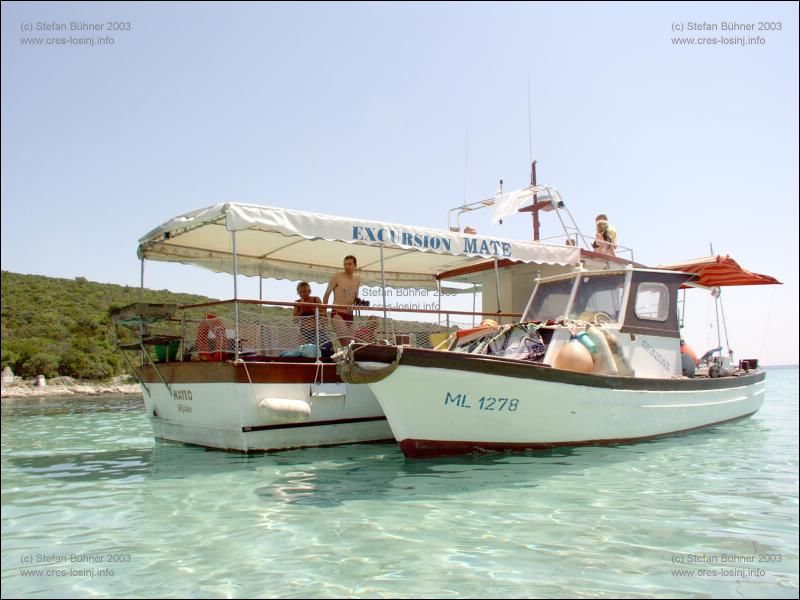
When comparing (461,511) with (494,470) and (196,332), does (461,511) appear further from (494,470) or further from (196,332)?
(196,332)

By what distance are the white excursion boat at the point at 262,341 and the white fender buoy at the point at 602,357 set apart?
99.8 inches

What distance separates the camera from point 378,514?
16.6 feet

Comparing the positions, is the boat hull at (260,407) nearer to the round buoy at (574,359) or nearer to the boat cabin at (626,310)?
the round buoy at (574,359)

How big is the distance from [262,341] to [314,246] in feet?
8.79

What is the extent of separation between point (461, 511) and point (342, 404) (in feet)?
13.9

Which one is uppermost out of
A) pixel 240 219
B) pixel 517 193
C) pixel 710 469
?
pixel 517 193

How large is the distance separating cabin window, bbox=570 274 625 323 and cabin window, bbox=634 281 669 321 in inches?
11.5

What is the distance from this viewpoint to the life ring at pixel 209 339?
28.2 ft

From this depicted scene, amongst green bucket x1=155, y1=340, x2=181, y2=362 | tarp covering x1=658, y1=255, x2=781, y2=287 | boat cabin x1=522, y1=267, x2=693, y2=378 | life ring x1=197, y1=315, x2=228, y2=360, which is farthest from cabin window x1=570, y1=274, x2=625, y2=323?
green bucket x1=155, y1=340, x2=181, y2=362

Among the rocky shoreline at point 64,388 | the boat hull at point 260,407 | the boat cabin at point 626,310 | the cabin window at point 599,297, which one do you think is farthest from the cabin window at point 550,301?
the rocky shoreline at point 64,388

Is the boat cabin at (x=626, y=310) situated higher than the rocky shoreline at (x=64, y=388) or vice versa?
the boat cabin at (x=626, y=310)

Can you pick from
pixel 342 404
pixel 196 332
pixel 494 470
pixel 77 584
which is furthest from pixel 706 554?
pixel 196 332

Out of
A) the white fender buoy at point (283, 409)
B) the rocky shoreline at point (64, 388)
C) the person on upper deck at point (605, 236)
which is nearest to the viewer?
the white fender buoy at point (283, 409)

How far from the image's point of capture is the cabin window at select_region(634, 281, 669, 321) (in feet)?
30.5
